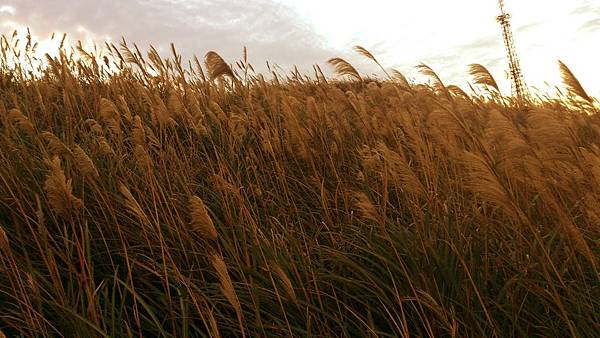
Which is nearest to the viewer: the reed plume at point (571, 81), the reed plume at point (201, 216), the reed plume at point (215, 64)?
the reed plume at point (201, 216)

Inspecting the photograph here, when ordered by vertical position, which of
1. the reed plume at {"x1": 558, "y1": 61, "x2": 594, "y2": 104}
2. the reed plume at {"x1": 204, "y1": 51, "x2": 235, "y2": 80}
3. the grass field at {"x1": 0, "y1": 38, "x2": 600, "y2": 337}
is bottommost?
the grass field at {"x1": 0, "y1": 38, "x2": 600, "y2": 337}

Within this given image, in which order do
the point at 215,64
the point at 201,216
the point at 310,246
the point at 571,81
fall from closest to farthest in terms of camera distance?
the point at 201,216 → the point at 310,246 → the point at 571,81 → the point at 215,64

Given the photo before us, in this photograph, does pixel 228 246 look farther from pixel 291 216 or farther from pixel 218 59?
pixel 218 59

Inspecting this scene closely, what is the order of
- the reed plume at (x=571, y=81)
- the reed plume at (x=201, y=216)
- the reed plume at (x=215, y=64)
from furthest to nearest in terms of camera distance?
the reed plume at (x=215, y=64), the reed plume at (x=571, y=81), the reed plume at (x=201, y=216)

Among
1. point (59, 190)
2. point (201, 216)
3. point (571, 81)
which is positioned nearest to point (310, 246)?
point (201, 216)

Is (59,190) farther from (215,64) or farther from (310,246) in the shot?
(215,64)

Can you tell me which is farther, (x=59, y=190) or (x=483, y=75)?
(x=483, y=75)

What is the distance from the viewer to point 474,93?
17.5ft

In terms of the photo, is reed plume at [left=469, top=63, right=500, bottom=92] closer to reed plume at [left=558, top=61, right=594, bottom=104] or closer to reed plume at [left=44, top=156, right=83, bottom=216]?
reed plume at [left=558, top=61, right=594, bottom=104]

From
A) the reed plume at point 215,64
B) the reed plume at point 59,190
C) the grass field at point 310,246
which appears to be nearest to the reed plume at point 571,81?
the grass field at point 310,246

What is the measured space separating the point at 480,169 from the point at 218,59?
2.58 metres

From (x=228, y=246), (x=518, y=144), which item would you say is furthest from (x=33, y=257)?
(x=518, y=144)

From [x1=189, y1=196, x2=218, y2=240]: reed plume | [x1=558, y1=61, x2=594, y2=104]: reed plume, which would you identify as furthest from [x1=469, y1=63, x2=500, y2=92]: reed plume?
[x1=189, y1=196, x2=218, y2=240]: reed plume

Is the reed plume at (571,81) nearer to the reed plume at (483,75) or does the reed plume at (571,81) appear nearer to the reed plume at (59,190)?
the reed plume at (483,75)
